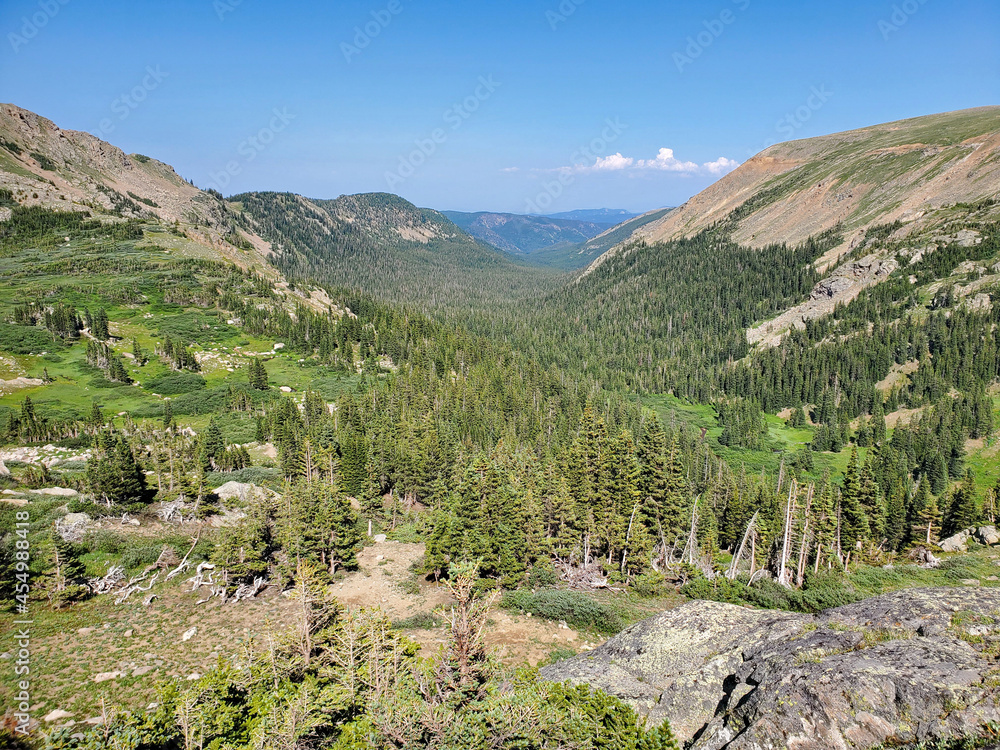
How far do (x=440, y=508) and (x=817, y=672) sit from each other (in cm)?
4274

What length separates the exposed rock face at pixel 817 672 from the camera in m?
12.1

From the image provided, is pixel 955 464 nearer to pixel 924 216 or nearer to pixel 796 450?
pixel 796 450

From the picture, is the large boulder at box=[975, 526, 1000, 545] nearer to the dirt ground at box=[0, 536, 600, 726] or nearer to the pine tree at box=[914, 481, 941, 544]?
the pine tree at box=[914, 481, 941, 544]

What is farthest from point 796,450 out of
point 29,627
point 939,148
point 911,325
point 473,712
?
point 939,148

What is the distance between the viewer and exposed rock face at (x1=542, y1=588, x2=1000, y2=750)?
12.1 metres

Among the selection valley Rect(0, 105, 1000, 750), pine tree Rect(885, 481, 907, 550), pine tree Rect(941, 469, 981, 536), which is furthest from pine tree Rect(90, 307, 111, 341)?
pine tree Rect(941, 469, 981, 536)

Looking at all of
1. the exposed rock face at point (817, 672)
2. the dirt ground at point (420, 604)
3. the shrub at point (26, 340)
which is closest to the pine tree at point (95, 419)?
the shrub at point (26, 340)

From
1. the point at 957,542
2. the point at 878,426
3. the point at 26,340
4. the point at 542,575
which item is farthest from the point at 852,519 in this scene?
the point at 26,340

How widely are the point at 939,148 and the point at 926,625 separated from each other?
27069 cm

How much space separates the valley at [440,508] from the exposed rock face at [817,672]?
13 cm

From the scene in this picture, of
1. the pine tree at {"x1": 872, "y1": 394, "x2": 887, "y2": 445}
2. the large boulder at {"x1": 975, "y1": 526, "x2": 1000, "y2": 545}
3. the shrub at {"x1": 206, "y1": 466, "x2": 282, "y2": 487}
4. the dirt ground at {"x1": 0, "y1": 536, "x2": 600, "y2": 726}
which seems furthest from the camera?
the pine tree at {"x1": 872, "y1": 394, "x2": 887, "y2": 445}

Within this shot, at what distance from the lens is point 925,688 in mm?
12188

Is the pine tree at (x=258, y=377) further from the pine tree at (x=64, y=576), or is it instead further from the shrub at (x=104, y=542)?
the pine tree at (x=64, y=576)

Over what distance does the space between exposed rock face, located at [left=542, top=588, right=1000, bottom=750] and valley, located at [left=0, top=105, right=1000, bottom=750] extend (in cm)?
13
